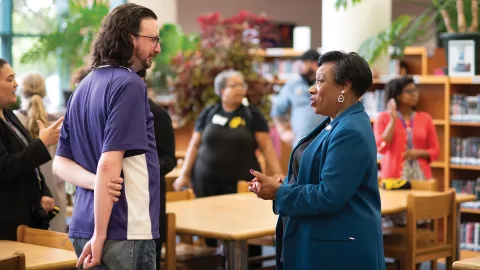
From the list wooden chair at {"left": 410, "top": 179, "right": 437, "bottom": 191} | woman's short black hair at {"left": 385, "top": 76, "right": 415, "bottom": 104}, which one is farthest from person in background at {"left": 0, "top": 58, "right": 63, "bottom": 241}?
woman's short black hair at {"left": 385, "top": 76, "right": 415, "bottom": 104}

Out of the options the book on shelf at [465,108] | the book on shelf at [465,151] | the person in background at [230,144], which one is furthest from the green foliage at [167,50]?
the person in background at [230,144]

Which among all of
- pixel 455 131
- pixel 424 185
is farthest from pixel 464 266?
pixel 455 131

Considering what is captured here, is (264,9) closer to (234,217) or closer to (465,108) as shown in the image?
(465,108)

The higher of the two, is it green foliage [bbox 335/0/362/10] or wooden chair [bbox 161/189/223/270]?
green foliage [bbox 335/0/362/10]

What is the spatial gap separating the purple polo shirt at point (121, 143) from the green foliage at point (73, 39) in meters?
7.63

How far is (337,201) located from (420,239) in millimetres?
3035

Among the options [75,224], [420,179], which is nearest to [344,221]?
[75,224]

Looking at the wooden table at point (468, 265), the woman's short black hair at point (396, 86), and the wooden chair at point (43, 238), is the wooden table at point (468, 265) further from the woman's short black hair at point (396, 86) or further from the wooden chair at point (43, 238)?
the woman's short black hair at point (396, 86)

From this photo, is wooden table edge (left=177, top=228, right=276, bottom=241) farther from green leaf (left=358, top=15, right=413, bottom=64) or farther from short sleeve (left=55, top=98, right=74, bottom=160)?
green leaf (left=358, top=15, right=413, bottom=64)

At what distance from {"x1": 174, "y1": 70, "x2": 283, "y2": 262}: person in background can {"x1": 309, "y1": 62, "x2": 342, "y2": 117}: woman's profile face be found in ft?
10.3

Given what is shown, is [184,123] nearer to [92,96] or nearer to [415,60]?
[415,60]

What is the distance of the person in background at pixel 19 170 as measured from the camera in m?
4.17

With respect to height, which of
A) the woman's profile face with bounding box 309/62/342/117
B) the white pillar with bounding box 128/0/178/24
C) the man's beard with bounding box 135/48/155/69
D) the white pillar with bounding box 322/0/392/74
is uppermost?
the white pillar with bounding box 128/0/178/24

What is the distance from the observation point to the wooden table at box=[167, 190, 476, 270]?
4.51 m
